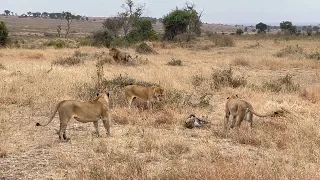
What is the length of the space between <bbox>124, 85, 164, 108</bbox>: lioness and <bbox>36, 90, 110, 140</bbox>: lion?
2.36 meters

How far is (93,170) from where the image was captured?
5781mm

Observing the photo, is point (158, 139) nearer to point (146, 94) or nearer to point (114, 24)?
point (146, 94)

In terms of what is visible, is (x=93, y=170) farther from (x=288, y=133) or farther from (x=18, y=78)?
(x=18, y=78)

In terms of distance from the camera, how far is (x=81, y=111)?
7.91 m

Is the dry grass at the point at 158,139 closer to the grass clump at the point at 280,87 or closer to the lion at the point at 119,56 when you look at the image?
the grass clump at the point at 280,87

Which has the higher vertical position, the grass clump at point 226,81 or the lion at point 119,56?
the lion at point 119,56

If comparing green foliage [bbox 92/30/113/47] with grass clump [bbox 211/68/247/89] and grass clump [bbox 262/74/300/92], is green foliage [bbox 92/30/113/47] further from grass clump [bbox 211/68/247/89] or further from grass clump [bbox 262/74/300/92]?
grass clump [bbox 262/74/300/92]

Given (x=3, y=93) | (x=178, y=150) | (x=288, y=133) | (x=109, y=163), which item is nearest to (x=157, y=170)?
(x=109, y=163)

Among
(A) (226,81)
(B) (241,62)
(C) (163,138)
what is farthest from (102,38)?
(C) (163,138)

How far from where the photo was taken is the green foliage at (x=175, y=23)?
5112 centimetres

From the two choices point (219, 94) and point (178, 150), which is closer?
point (178, 150)

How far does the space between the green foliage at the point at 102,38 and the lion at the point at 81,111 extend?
27156 mm

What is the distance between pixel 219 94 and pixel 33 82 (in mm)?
6003

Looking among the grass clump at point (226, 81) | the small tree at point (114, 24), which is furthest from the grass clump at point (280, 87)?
the small tree at point (114, 24)
